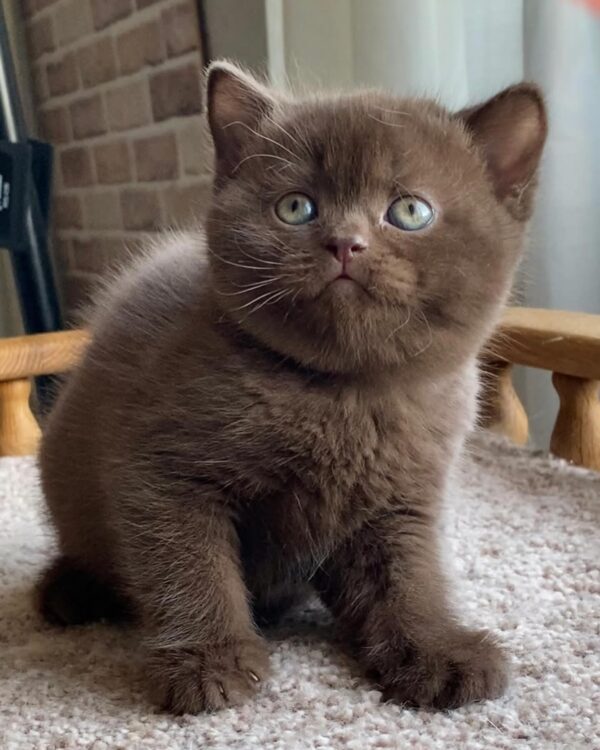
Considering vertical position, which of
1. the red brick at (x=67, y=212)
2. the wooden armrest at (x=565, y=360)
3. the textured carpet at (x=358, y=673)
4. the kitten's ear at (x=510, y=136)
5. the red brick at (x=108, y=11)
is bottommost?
the textured carpet at (x=358, y=673)

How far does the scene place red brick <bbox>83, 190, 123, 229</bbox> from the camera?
Result: 7.32 feet

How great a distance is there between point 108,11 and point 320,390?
1.67 m

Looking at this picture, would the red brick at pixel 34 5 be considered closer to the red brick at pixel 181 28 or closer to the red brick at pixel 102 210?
the red brick at pixel 102 210

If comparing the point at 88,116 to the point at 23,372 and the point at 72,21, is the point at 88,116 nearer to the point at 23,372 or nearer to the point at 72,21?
the point at 72,21

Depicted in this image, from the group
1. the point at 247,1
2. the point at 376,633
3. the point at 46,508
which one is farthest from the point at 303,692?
the point at 247,1

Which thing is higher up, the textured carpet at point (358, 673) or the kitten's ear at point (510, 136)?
the kitten's ear at point (510, 136)

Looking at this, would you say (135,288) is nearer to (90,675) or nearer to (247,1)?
(90,675)

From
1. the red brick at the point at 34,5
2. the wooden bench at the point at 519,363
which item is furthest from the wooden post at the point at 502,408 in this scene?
the red brick at the point at 34,5

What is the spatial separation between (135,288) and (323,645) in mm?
371

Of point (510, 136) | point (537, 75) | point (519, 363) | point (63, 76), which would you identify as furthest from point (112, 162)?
point (510, 136)

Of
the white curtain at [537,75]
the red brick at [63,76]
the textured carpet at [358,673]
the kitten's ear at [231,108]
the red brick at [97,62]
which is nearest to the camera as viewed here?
the textured carpet at [358,673]

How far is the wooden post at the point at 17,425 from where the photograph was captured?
1.36 metres

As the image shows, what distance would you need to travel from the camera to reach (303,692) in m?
0.71

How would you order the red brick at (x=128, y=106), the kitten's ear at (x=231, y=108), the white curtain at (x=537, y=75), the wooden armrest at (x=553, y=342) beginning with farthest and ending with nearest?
the red brick at (x=128, y=106) → the white curtain at (x=537, y=75) → the wooden armrest at (x=553, y=342) → the kitten's ear at (x=231, y=108)
